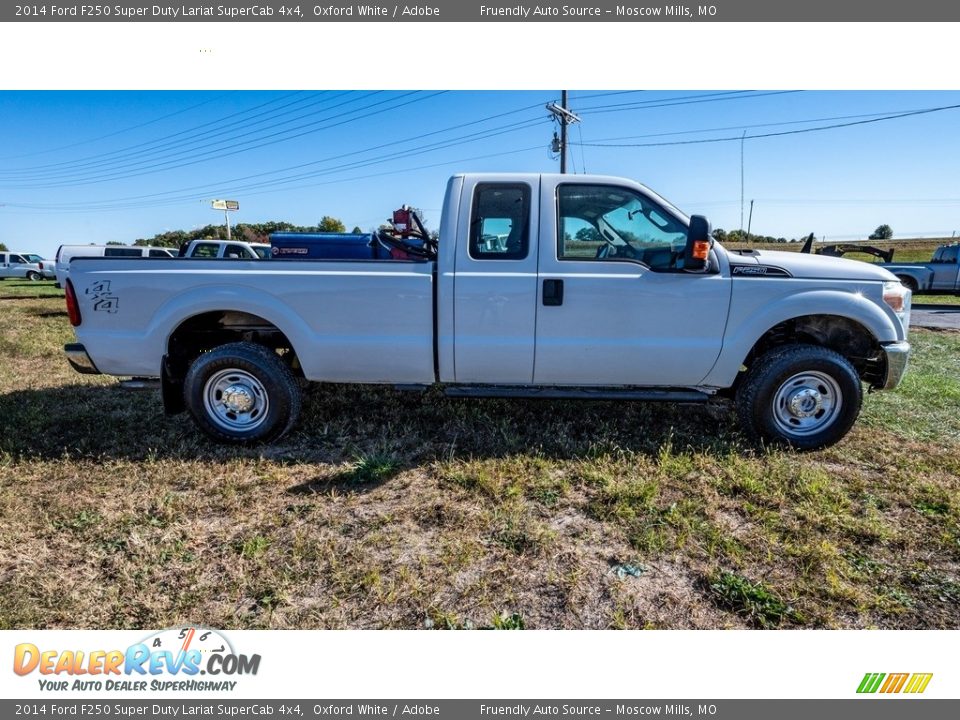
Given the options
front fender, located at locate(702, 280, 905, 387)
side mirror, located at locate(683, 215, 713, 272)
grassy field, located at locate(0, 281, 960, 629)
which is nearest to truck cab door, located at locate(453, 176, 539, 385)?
grassy field, located at locate(0, 281, 960, 629)

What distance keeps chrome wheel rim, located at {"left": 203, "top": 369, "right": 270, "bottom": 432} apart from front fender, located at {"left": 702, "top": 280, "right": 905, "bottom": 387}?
3.44 meters

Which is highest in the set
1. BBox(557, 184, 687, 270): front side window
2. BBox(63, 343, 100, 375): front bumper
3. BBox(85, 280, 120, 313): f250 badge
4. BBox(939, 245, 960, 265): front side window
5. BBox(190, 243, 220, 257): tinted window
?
BBox(939, 245, 960, 265): front side window

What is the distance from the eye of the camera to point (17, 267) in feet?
93.1

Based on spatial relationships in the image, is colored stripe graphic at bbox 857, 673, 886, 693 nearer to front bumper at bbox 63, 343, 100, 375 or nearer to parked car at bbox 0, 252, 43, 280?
front bumper at bbox 63, 343, 100, 375

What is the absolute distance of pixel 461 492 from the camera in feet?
10.3

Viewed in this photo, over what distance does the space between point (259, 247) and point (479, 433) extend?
12.4 meters

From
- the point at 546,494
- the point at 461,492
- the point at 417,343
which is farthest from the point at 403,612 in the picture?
the point at 417,343

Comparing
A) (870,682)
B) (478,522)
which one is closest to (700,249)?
(478,522)

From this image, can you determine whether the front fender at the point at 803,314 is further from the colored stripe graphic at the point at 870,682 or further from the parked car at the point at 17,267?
the parked car at the point at 17,267

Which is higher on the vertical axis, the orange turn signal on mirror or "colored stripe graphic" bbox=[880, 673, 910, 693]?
the orange turn signal on mirror

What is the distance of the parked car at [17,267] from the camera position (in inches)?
1112

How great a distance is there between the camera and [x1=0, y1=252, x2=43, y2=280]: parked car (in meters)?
28.2

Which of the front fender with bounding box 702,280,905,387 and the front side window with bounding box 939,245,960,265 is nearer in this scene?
the front fender with bounding box 702,280,905,387

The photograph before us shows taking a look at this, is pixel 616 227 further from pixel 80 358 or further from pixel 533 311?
pixel 80 358
